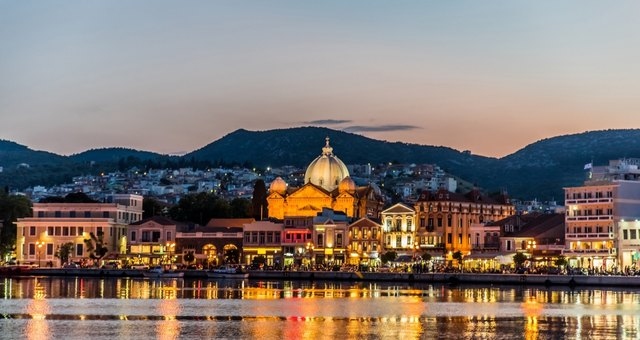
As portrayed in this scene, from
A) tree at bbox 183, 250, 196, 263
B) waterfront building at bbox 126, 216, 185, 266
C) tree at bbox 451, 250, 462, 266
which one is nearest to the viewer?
tree at bbox 451, 250, 462, 266

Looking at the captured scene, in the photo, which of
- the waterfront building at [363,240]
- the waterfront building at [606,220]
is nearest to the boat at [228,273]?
the waterfront building at [363,240]

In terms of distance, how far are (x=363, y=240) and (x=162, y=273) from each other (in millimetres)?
24072

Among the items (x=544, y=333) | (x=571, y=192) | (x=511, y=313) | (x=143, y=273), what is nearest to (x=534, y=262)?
(x=571, y=192)

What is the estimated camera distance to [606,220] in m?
118

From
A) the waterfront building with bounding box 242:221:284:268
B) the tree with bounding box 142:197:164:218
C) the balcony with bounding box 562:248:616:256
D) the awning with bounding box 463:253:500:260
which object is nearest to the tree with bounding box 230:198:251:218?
the tree with bounding box 142:197:164:218

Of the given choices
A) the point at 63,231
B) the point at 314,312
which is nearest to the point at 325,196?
the point at 63,231

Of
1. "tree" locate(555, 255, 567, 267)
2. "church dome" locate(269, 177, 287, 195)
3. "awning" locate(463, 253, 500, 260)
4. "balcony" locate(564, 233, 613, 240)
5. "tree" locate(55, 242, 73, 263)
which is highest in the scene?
"church dome" locate(269, 177, 287, 195)

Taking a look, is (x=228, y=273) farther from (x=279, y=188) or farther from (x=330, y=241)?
(x=279, y=188)

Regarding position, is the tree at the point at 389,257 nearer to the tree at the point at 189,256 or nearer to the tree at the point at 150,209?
the tree at the point at 189,256

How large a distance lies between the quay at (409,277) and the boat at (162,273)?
3.78ft

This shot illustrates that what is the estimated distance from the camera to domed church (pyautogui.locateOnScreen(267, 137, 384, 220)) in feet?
504

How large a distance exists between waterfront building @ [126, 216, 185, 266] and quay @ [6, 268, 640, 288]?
13046 millimetres

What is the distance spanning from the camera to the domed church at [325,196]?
15375 centimetres

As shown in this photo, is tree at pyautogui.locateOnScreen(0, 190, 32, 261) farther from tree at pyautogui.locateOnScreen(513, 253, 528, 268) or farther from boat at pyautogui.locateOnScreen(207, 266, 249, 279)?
tree at pyautogui.locateOnScreen(513, 253, 528, 268)
